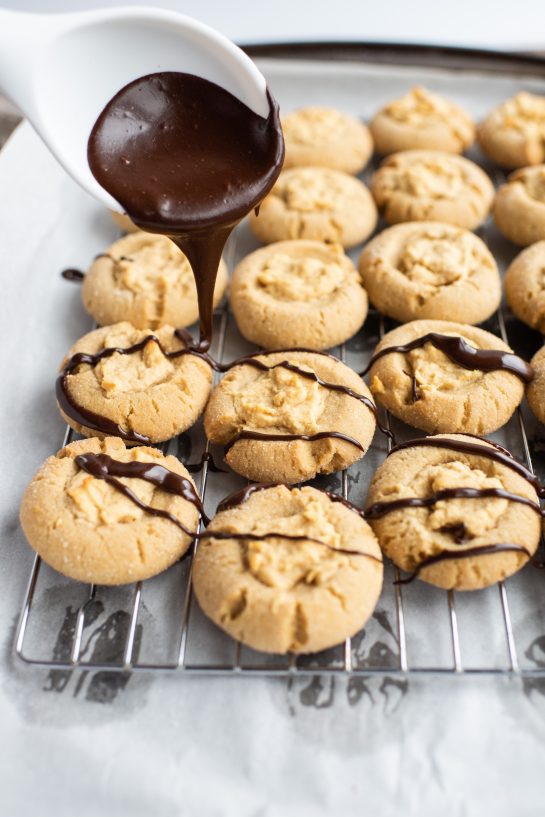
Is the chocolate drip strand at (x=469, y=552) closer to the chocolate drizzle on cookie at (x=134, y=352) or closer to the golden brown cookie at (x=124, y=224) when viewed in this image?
the chocolate drizzle on cookie at (x=134, y=352)

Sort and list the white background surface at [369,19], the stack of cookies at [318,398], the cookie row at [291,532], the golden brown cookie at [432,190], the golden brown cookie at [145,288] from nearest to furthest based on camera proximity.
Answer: the cookie row at [291,532], the stack of cookies at [318,398], the golden brown cookie at [145,288], the golden brown cookie at [432,190], the white background surface at [369,19]

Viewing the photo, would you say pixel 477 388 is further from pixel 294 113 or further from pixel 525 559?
pixel 294 113

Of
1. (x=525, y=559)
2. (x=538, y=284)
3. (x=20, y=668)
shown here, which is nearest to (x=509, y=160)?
(x=538, y=284)

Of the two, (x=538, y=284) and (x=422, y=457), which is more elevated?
(x=422, y=457)

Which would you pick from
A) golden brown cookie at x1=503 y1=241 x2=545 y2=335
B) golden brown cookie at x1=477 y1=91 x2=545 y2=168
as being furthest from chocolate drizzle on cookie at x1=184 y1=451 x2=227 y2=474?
golden brown cookie at x1=477 y1=91 x2=545 y2=168

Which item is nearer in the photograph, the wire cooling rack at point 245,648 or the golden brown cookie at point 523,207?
the wire cooling rack at point 245,648

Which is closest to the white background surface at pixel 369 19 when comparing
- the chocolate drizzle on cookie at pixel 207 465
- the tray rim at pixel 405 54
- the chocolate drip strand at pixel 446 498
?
the tray rim at pixel 405 54
